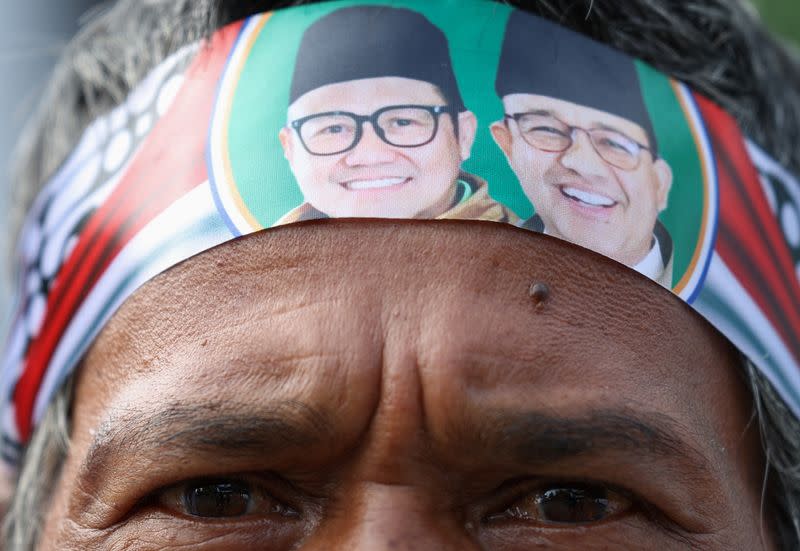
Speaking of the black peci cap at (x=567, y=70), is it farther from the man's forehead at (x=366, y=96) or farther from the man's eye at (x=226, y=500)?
the man's eye at (x=226, y=500)

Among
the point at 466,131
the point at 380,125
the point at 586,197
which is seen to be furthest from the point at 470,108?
the point at 586,197

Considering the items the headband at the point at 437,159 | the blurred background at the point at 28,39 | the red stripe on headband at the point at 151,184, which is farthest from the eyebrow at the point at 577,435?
the blurred background at the point at 28,39

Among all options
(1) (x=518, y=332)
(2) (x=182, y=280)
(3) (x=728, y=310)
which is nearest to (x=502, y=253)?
(1) (x=518, y=332)

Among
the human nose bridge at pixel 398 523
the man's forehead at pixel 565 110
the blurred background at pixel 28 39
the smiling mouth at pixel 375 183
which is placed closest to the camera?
the human nose bridge at pixel 398 523

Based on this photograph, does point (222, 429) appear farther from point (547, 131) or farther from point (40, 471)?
point (547, 131)

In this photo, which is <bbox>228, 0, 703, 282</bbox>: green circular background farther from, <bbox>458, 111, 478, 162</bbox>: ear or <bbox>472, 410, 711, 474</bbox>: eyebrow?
<bbox>472, 410, 711, 474</bbox>: eyebrow

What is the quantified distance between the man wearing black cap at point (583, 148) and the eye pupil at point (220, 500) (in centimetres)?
75

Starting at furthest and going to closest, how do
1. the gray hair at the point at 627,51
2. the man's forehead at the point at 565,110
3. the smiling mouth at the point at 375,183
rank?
the gray hair at the point at 627,51, the man's forehead at the point at 565,110, the smiling mouth at the point at 375,183

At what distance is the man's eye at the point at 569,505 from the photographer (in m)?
1.82

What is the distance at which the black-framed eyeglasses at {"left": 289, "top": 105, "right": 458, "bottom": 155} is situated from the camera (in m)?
1.84

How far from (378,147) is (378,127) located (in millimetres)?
44

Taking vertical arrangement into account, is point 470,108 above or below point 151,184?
below

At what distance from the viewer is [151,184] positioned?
200cm

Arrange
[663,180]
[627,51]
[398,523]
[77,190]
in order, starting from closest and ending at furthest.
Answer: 1. [398,523]
2. [663,180]
3. [627,51]
4. [77,190]
